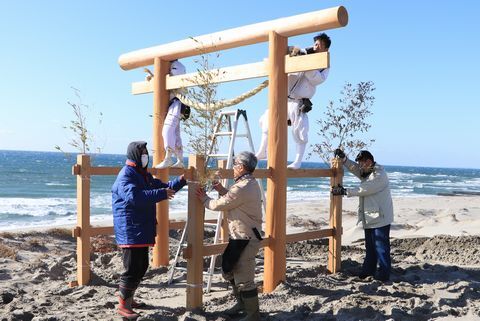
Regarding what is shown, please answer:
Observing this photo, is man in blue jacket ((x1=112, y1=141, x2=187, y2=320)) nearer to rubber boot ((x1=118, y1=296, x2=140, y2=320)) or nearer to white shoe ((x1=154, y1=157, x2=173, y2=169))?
rubber boot ((x1=118, y1=296, x2=140, y2=320))

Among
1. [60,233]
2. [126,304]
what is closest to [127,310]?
[126,304]

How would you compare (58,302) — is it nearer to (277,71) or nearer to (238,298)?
(238,298)

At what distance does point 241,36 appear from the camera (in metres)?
6.20

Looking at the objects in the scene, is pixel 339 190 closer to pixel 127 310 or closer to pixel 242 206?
pixel 242 206

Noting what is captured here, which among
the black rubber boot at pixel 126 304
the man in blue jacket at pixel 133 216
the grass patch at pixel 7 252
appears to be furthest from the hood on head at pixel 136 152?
the grass patch at pixel 7 252

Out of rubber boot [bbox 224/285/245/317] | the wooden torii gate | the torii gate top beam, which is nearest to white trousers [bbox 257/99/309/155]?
the wooden torii gate

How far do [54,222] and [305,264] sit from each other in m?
13.2

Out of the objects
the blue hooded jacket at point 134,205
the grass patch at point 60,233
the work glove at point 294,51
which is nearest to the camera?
the blue hooded jacket at point 134,205

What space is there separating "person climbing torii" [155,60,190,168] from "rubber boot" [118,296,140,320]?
2.39 metres

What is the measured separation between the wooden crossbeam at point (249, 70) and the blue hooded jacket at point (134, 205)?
3.92ft

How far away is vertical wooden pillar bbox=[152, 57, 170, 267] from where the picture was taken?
24.0ft

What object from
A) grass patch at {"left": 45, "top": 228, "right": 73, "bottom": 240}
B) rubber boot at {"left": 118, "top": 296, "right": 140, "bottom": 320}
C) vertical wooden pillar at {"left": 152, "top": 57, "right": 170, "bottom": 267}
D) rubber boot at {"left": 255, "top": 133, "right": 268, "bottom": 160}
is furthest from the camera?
grass patch at {"left": 45, "top": 228, "right": 73, "bottom": 240}

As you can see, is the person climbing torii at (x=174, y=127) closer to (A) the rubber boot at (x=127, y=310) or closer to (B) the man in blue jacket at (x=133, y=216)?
(B) the man in blue jacket at (x=133, y=216)

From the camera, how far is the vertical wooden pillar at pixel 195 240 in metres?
4.97
